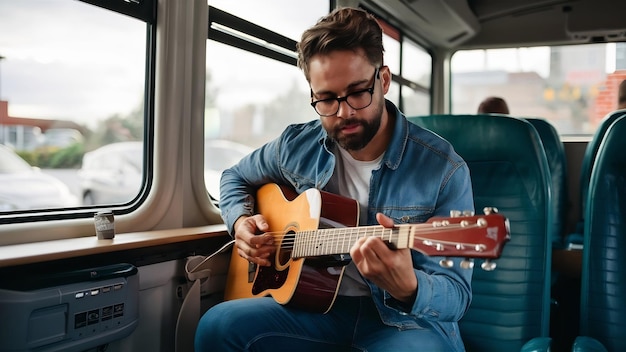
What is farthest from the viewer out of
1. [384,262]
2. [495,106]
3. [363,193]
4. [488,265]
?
[495,106]

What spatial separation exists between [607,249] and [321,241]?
3.04 ft

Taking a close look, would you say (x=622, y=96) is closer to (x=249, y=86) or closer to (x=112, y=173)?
(x=249, y=86)

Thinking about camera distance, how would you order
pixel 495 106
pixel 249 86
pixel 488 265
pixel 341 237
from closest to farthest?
pixel 488 265 < pixel 341 237 < pixel 249 86 < pixel 495 106

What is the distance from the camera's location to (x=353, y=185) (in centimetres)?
188

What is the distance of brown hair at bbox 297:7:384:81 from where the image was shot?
1.72 metres

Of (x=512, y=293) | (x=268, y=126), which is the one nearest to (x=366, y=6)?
(x=268, y=126)

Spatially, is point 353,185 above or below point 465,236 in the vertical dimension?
above

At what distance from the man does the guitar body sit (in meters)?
0.06

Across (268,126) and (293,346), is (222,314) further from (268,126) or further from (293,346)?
(268,126)

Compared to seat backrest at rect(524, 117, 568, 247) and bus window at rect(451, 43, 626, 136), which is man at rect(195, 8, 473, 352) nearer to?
seat backrest at rect(524, 117, 568, 247)

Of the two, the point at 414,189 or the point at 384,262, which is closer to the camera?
the point at 384,262

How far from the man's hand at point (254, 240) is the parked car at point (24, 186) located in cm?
64

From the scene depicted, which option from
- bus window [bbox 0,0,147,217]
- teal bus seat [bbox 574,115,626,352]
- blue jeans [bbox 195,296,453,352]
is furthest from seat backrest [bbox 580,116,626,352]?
bus window [bbox 0,0,147,217]

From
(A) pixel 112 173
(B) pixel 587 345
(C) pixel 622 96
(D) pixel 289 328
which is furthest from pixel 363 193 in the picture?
(C) pixel 622 96
